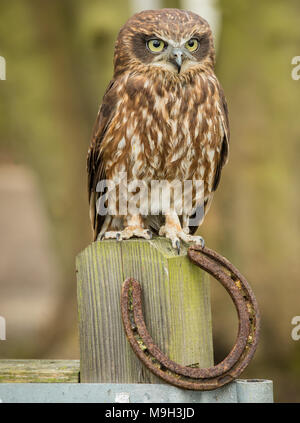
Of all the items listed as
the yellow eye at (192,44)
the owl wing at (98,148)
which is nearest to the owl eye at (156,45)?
the yellow eye at (192,44)

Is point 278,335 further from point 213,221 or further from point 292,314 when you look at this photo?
point 213,221

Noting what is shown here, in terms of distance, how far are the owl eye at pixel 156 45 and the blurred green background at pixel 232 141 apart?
212 cm

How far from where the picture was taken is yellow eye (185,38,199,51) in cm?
309

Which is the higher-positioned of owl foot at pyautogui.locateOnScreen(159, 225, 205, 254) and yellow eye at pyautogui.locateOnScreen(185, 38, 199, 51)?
yellow eye at pyautogui.locateOnScreen(185, 38, 199, 51)

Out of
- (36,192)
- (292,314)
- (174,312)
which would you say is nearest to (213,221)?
(292,314)

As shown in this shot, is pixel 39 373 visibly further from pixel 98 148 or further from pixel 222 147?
pixel 222 147

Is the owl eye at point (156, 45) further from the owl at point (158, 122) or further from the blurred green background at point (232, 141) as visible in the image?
the blurred green background at point (232, 141)

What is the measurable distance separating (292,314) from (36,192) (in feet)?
7.79

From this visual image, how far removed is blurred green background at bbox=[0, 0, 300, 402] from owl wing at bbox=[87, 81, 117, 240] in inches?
75.0

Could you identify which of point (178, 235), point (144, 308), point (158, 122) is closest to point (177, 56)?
point (158, 122)

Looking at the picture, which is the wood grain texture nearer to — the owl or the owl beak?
the owl

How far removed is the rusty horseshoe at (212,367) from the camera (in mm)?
2137

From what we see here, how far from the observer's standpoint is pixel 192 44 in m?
3.12

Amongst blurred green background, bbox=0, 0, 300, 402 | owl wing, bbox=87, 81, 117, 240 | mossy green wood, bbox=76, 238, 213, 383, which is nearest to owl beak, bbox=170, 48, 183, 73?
owl wing, bbox=87, 81, 117, 240
